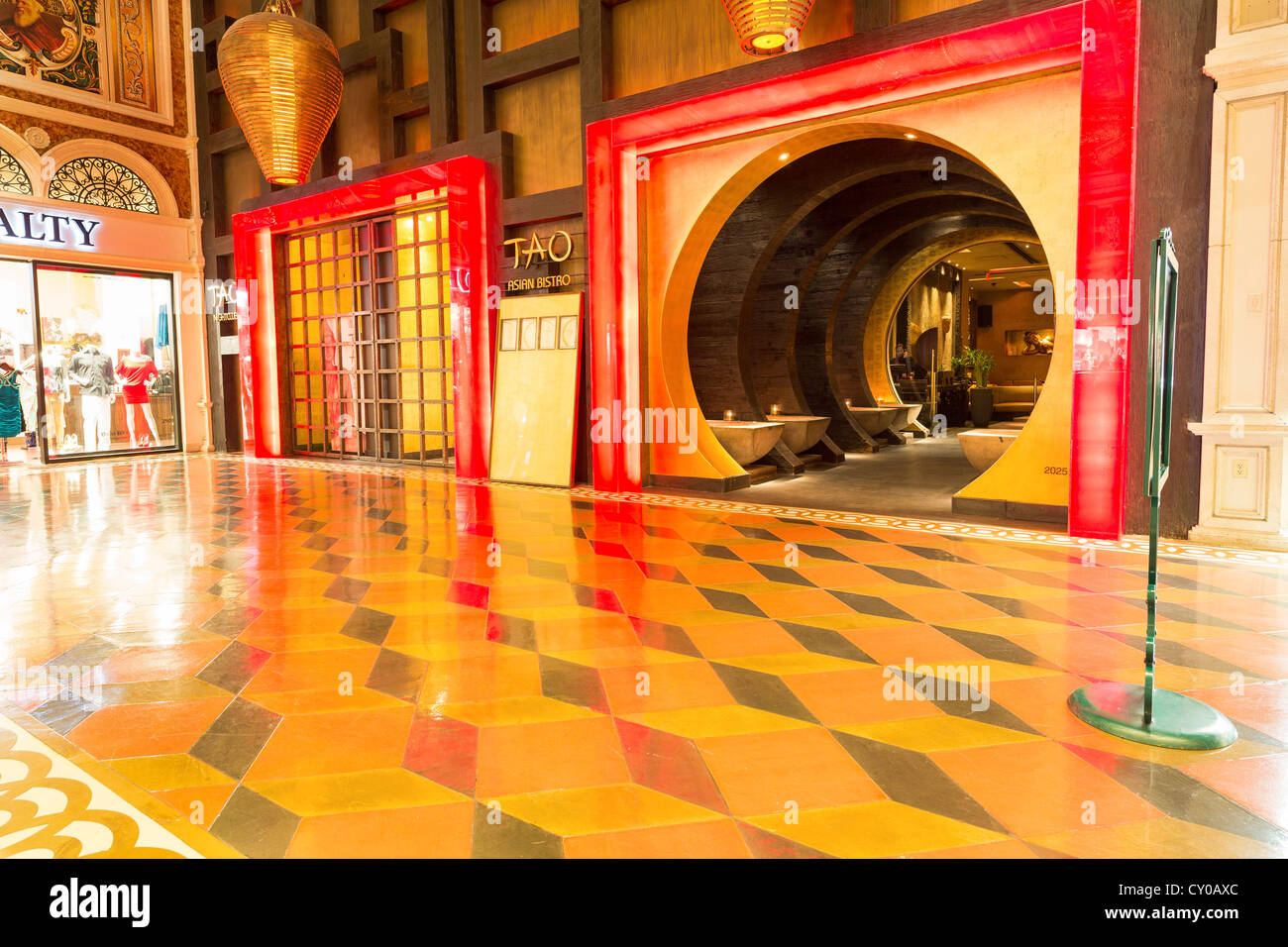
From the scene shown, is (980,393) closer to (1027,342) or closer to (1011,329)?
(1027,342)

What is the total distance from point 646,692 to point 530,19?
6924mm

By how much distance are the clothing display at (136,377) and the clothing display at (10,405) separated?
1144 millimetres

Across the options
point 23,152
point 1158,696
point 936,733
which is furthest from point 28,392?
point 1158,696

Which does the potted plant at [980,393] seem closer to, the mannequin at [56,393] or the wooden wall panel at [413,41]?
the wooden wall panel at [413,41]

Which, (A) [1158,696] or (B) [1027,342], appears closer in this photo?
(A) [1158,696]

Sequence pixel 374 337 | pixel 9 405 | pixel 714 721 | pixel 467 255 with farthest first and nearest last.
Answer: pixel 9 405 → pixel 374 337 → pixel 467 255 → pixel 714 721

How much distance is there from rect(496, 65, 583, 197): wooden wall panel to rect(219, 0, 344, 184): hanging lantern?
254 centimetres

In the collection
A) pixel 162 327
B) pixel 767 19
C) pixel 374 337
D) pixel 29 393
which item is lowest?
pixel 29 393

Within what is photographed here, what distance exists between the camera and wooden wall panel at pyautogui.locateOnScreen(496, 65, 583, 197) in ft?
23.2

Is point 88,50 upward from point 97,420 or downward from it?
upward

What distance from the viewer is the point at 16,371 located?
9422 millimetres
